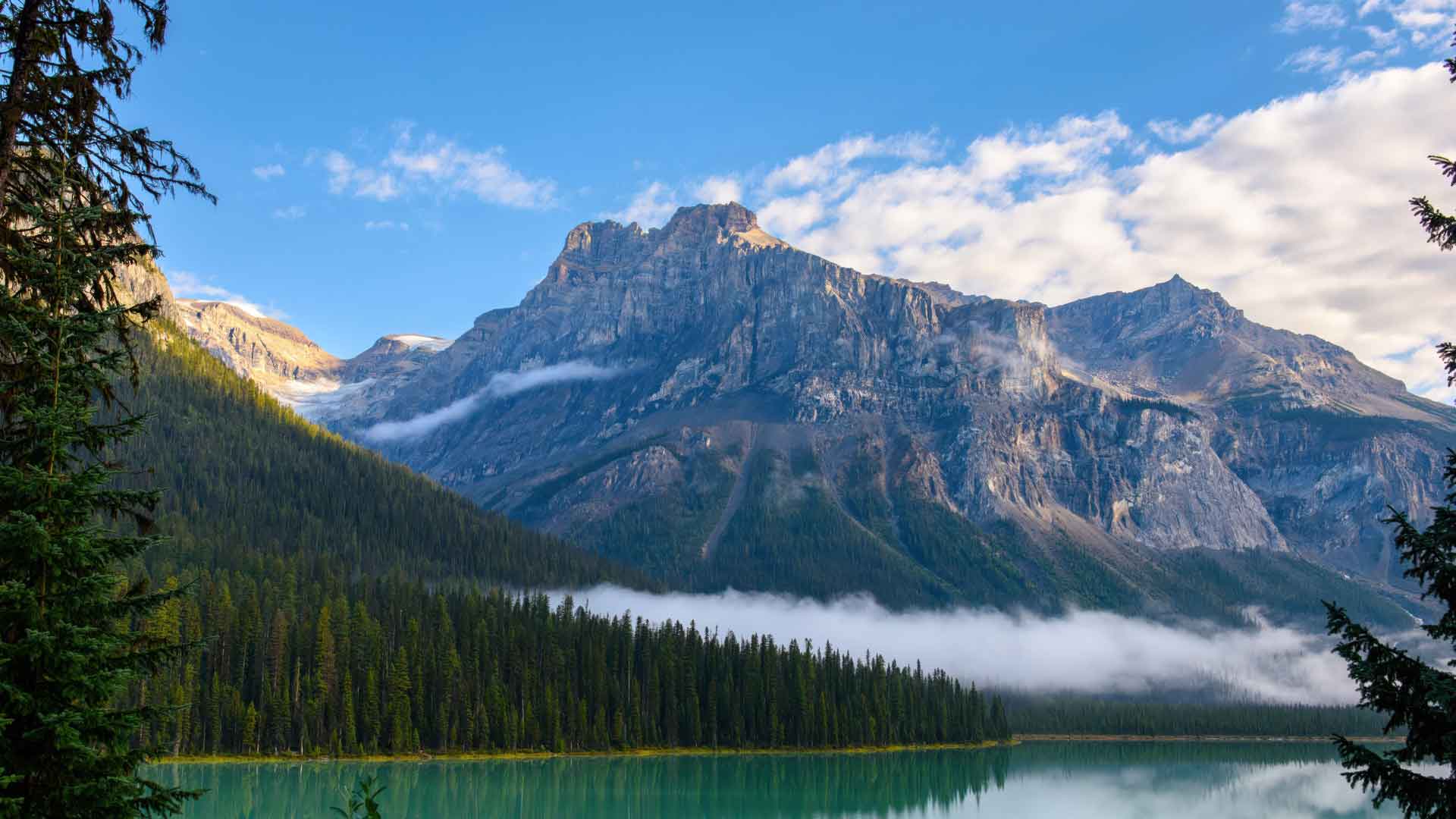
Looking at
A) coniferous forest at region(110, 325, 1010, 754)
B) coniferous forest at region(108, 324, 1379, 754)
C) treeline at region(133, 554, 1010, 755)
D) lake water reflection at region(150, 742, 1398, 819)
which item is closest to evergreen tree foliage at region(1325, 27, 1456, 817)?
lake water reflection at region(150, 742, 1398, 819)

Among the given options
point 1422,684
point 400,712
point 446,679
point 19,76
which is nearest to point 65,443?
point 19,76

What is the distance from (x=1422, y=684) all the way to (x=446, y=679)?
142 meters

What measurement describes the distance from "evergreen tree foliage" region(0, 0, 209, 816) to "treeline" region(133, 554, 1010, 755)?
92.8 meters

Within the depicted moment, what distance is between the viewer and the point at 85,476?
17.5 meters

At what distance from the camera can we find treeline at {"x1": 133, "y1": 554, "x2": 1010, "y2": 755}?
132750 mm

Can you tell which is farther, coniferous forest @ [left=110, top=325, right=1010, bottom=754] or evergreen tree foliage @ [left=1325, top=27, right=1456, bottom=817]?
coniferous forest @ [left=110, top=325, right=1010, bottom=754]

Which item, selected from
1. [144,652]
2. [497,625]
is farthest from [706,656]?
[144,652]

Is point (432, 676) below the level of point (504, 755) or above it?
above

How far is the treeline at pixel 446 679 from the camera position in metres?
133

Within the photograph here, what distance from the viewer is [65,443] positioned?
59.1 ft

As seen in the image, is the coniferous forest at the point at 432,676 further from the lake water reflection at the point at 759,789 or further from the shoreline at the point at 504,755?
the lake water reflection at the point at 759,789

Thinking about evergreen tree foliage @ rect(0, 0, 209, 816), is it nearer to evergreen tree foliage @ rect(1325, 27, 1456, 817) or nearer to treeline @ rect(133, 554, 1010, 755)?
evergreen tree foliage @ rect(1325, 27, 1456, 817)

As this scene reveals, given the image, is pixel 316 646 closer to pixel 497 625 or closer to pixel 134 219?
pixel 497 625

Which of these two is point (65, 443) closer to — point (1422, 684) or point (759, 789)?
point (1422, 684)
